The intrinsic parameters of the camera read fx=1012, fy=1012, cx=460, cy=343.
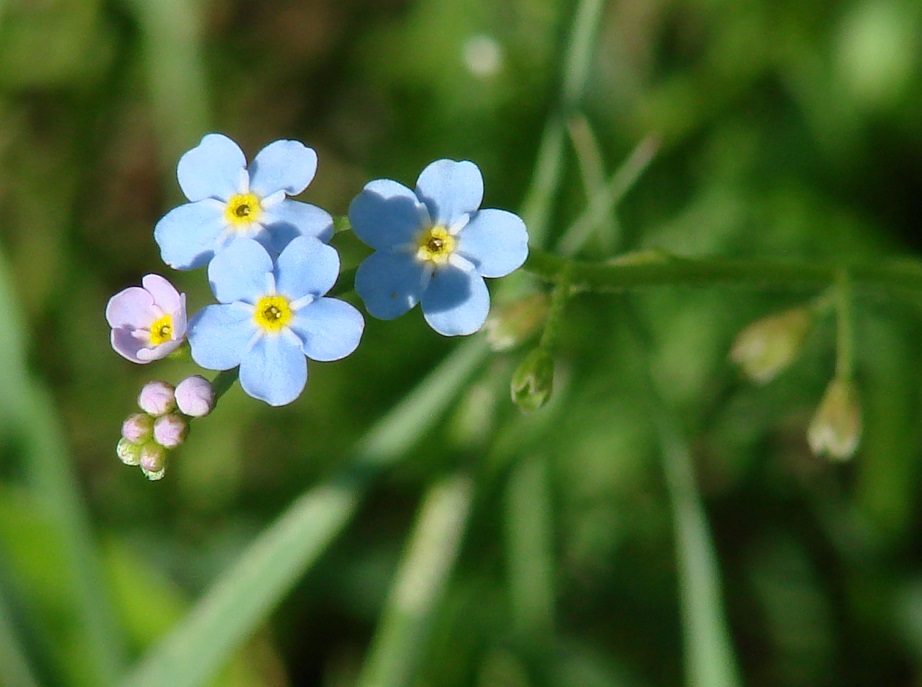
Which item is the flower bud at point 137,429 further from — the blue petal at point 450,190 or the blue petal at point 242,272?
the blue petal at point 450,190

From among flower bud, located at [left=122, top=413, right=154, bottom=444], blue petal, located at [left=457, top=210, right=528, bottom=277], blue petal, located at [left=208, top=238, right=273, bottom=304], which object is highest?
blue petal, located at [left=457, top=210, right=528, bottom=277]

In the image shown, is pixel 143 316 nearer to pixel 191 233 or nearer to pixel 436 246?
pixel 191 233

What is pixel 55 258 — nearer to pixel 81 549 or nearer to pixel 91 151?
pixel 91 151

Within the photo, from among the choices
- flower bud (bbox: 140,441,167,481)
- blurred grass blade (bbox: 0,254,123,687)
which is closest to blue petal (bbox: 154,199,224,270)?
flower bud (bbox: 140,441,167,481)

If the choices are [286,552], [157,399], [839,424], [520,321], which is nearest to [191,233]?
[157,399]

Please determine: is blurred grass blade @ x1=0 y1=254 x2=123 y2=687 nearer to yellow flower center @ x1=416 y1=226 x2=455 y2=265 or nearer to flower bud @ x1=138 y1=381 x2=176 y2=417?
flower bud @ x1=138 y1=381 x2=176 y2=417

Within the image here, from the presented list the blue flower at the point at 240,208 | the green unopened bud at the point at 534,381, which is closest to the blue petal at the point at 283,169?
the blue flower at the point at 240,208
